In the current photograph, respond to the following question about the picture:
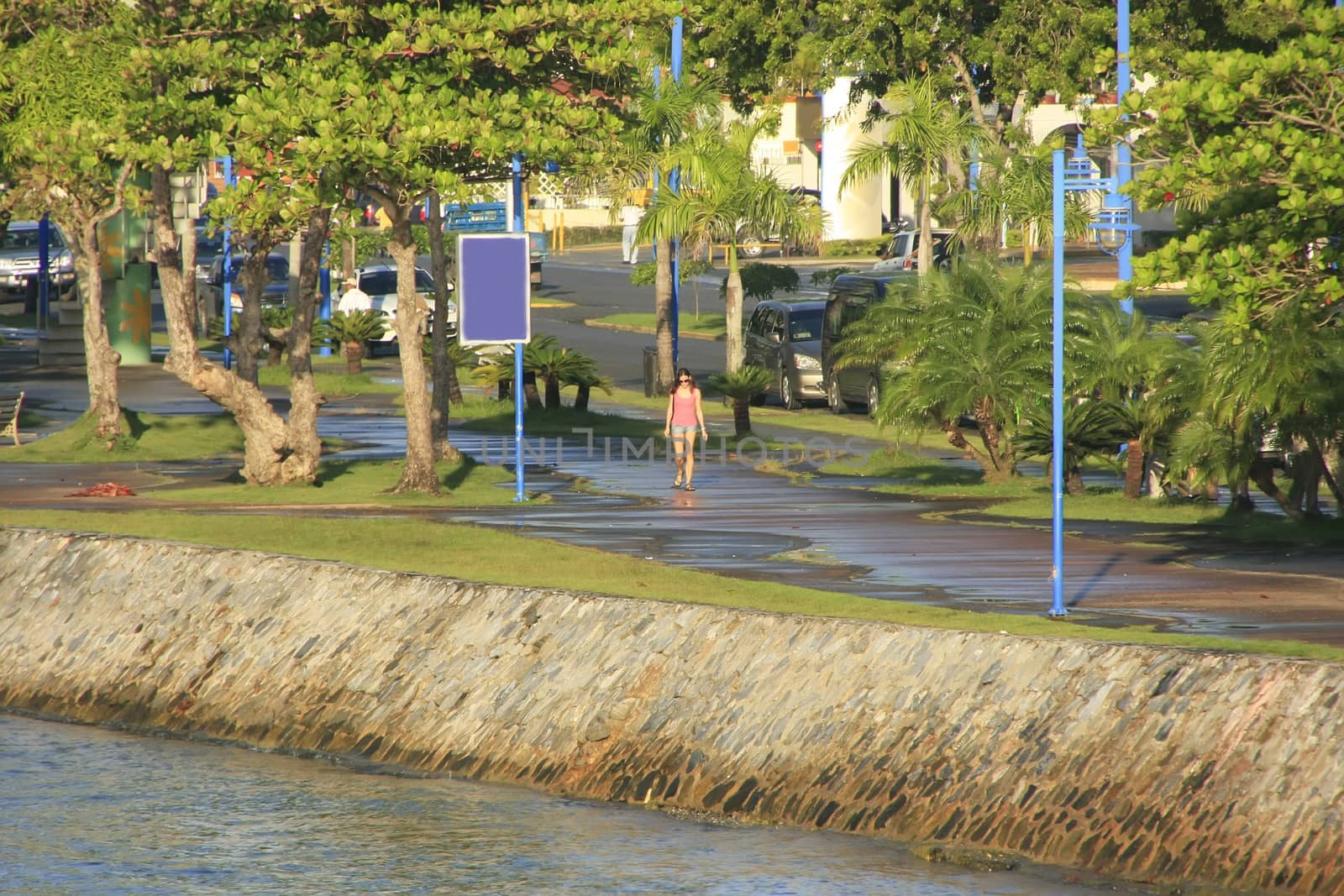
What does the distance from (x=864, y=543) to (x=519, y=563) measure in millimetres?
3819

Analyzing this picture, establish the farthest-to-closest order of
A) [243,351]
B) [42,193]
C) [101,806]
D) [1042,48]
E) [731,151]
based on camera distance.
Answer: [1042,48]
[731,151]
[42,193]
[243,351]
[101,806]

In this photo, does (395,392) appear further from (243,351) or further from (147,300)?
(243,351)

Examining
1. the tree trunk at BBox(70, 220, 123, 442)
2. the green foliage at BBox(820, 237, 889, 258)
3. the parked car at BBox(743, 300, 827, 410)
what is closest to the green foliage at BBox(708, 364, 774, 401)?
the parked car at BBox(743, 300, 827, 410)

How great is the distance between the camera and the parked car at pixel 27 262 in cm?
5421

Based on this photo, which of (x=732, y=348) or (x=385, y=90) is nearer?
(x=385, y=90)

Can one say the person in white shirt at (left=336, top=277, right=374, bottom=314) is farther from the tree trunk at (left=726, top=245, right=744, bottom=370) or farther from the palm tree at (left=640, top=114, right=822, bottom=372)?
the tree trunk at (left=726, top=245, right=744, bottom=370)

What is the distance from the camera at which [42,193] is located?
2623 cm

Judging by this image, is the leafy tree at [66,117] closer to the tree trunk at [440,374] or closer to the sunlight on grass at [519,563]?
the tree trunk at [440,374]

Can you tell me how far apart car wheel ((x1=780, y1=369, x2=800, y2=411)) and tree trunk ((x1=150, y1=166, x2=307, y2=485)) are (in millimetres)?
13330

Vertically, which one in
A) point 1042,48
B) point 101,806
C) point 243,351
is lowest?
point 101,806

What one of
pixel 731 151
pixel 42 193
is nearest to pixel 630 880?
pixel 42 193

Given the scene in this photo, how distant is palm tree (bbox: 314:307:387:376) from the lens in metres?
39.7

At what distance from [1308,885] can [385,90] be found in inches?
536

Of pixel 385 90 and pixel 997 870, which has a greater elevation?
pixel 385 90
